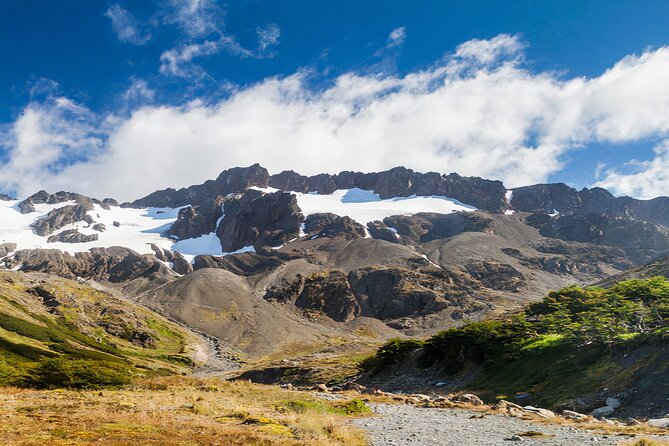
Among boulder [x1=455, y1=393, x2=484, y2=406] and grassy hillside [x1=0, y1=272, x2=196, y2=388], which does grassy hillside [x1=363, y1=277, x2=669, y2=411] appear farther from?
grassy hillside [x1=0, y1=272, x2=196, y2=388]

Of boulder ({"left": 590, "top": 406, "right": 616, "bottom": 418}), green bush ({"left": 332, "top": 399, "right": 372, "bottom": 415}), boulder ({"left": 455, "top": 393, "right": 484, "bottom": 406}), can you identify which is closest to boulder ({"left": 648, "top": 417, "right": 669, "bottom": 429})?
boulder ({"left": 590, "top": 406, "right": 616, "bottom": 418})

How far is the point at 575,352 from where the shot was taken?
137ft

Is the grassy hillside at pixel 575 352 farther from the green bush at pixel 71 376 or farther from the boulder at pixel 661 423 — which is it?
the green bush at pixel 71 376

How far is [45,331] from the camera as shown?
139625mm

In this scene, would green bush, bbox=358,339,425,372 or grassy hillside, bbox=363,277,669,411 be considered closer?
grassy hillside, bbox=363,277,669,411

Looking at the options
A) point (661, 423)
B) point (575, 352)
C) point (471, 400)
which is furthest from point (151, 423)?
point (575, 352)

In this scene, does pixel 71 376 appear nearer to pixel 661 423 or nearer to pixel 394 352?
pixel 661 423

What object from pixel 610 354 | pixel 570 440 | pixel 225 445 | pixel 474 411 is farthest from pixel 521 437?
pixel 610 354

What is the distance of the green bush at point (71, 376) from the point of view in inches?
1293

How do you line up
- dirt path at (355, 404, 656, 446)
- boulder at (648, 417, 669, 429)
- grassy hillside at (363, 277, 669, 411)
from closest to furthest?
dirt path at (355, 404, 656, 446) → boulder at (648, 417, 669, 429) → grassy hillside at (363, 277, 669, 411)

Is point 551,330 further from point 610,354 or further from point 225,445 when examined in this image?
point 225,445

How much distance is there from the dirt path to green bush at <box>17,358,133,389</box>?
21025mm

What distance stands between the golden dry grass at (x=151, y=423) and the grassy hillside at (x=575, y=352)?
20909 millimetres

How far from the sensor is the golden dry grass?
1514 cm
